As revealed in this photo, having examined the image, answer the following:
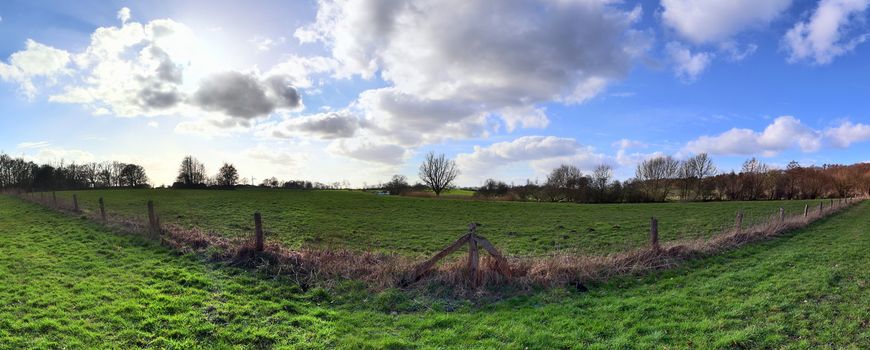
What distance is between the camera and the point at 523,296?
9102 mm

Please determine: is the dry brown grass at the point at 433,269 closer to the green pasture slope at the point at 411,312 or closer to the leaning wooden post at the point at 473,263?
the leaning wooden post at the point at 473,263

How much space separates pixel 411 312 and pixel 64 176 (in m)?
119

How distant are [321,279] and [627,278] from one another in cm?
746

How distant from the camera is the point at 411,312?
8.38 metres

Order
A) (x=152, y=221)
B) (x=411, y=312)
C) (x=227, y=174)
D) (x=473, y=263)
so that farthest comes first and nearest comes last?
(x=227, y=174) → (x=152, y=221) → (x=473, y=263) → (x=411, y=312)

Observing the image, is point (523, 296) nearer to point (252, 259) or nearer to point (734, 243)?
point (252, 259)

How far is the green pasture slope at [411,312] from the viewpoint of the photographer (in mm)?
6699

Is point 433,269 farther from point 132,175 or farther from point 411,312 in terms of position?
point 132,175

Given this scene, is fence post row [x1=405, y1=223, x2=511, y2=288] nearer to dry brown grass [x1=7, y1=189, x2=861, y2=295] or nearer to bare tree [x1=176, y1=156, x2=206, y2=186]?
dry brown grass [x1=7, y1=189, x2=861, y2=295]

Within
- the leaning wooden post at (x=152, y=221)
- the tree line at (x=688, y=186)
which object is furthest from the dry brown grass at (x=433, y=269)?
the tree line at (x=688, y=186)

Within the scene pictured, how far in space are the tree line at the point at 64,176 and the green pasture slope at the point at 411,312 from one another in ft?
316

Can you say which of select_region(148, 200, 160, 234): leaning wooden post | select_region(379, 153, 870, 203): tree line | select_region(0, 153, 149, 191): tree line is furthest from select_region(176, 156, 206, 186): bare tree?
select_region(148, 200, 160, 234): leaning wooden post

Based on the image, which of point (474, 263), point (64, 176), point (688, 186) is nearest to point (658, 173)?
point (688, 186)

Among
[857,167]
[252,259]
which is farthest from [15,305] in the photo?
[857,167]
